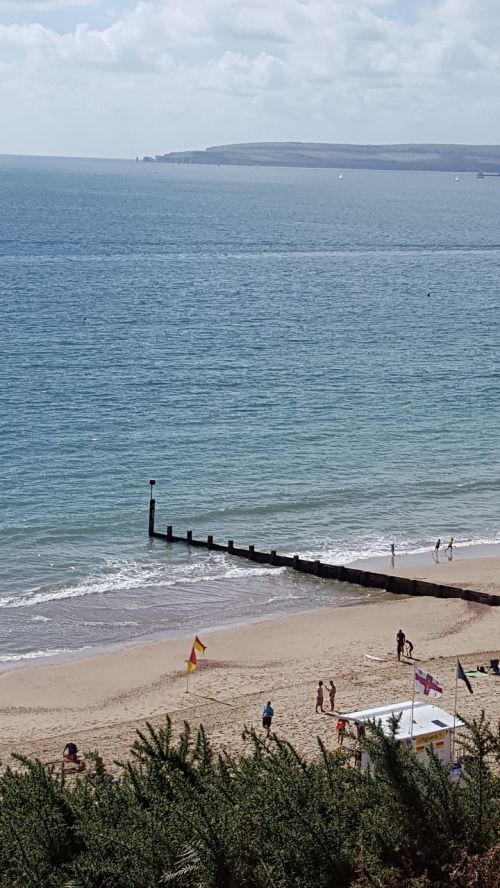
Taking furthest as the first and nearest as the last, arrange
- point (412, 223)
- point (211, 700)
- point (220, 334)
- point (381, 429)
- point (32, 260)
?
point (412, 223), point (32, 260), point (220, 334), point (381, 429), point (211, 700)

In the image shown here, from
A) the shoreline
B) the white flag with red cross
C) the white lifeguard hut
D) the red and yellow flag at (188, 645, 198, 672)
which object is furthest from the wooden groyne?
the white flag with red cross

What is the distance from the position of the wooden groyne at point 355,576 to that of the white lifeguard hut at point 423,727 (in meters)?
16.4

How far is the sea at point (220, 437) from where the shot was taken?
41.4 metres

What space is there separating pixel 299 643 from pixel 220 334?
174ft

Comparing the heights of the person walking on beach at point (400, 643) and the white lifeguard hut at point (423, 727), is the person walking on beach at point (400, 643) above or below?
below

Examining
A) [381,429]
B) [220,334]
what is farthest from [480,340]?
[381,429]

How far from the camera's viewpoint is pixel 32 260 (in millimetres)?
125938

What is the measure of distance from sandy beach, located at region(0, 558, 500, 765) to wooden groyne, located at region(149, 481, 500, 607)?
19.8 inches

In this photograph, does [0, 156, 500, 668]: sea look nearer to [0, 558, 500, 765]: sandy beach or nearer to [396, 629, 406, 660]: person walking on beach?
[0, 558, 500, 765]: sandy beach

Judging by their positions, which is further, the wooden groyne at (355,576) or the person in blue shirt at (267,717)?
the wooden groyne at (355,576)

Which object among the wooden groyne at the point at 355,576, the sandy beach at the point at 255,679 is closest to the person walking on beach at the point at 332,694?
the sandy beach at the point at 255,679

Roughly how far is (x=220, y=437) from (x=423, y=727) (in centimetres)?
3549

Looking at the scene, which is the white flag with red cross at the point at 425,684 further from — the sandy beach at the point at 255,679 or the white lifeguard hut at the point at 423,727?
the sandy beach at the point at 255,679

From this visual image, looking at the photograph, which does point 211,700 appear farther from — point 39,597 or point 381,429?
point 381,429
